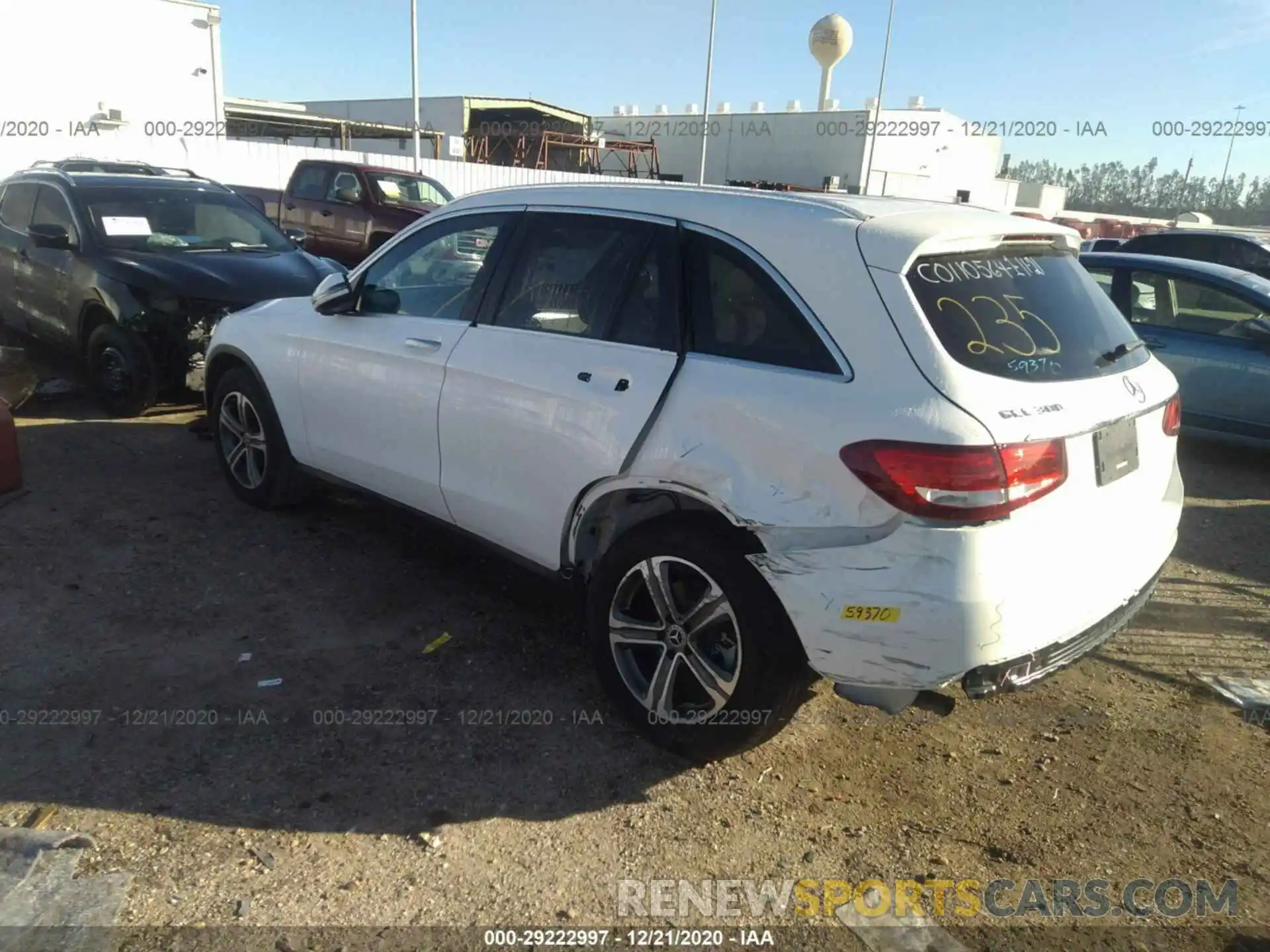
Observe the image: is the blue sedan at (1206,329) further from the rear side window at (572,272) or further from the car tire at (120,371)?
the car tire at (120,371)

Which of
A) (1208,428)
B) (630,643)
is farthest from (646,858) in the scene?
(1208,428)

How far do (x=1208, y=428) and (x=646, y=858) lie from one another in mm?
6225

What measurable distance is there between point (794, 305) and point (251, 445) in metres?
3.52

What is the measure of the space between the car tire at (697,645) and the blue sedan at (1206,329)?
17.2 feet

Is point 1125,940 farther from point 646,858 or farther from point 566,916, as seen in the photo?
point 566,916

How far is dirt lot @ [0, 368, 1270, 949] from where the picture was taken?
2.57 m

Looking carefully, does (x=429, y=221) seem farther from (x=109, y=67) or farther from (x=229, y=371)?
(x=109, y=67)

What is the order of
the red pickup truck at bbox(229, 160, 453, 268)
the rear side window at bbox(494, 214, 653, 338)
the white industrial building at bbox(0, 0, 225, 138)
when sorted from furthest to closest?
the white industrial building at bbox(0, 0, 225, 138) < the red pickup truck at bbox(229, 160, 453, 268) < the rear side window at bbox(494, 214, 653, 338)

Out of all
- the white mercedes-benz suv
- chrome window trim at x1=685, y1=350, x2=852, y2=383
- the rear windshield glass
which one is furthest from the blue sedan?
chrome window trim at x1=685, y1=350, x2=852, y2=383

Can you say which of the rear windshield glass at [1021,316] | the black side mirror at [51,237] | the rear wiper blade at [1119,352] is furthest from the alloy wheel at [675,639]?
the black side mirror at [51,237]

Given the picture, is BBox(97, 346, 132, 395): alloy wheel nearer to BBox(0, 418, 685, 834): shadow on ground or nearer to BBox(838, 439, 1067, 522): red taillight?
BBox(0, 418, 685, 834): shadow on ground

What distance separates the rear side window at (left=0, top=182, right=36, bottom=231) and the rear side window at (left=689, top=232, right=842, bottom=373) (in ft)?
24.2

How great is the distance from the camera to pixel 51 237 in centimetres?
693

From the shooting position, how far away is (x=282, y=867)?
2572mm
